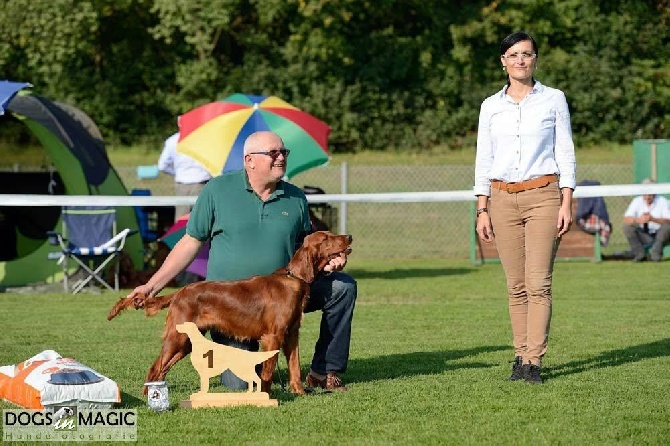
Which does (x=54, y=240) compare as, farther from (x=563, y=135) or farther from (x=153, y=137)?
(x=153, y=137)

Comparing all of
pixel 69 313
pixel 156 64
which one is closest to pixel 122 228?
pixel 69 313

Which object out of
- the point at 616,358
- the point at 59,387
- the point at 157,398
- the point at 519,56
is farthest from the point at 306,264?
the point at 616,358

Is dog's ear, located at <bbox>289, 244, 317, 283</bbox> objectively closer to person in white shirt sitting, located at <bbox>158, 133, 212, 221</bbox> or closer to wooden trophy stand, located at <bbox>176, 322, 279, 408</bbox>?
wooden trophy stand, located at <bbox>176, 322, 279, 408</bbox>

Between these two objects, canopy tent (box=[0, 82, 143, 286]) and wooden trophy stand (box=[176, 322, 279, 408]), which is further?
canopy tent (box=[0, 82, 143, 286])

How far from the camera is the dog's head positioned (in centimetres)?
669

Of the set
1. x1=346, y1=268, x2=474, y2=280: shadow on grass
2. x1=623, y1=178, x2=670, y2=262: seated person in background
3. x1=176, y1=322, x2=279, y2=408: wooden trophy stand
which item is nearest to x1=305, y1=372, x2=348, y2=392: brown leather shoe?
x1=176, y1=322, x2=279, y2=408: wooden trophy stand

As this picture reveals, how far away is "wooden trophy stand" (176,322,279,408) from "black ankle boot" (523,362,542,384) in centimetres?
150

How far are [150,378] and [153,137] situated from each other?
25435 mm

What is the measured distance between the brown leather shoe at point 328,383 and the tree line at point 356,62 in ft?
76.6

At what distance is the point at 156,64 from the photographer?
33.7 meters

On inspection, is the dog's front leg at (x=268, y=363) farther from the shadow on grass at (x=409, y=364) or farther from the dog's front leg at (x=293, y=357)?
the shadow on grass at (x=409, y=364)

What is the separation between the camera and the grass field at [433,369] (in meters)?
5.93

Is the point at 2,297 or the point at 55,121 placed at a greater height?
the point at 55,121

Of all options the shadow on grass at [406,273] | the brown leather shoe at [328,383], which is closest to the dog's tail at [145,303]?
the brown leather shoe at [328,383]
